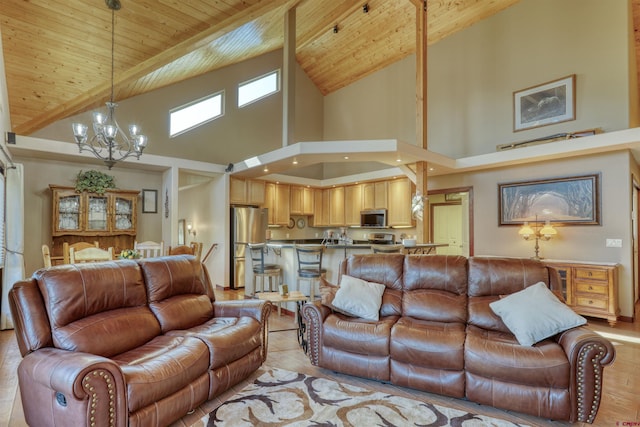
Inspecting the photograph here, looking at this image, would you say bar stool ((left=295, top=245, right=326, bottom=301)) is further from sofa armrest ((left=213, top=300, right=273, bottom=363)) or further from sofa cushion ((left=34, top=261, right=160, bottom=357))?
sofa cushion ((left=34, top=261, right=160, bottom=357))

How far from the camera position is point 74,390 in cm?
164

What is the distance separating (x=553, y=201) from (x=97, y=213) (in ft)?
24.7

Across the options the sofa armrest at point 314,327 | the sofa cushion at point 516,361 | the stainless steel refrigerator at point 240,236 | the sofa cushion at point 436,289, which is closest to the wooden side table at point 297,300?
the sofa armrest at point 314,327

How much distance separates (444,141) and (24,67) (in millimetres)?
6730

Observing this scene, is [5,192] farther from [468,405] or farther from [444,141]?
[444,141]

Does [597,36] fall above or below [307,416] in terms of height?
above

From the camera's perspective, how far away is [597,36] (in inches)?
194

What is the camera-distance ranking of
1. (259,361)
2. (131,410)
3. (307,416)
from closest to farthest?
1. (131,410)
2. (307,416)
3. (259,361)

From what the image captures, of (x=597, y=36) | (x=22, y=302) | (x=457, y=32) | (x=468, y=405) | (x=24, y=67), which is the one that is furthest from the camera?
(x=457, y=32)

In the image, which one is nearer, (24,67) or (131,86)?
(24,67)

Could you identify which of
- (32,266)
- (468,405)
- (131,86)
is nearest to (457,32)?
(131,86)

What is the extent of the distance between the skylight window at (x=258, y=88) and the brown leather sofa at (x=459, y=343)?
18.5 ft

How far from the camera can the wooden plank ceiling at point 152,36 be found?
12.4 feet

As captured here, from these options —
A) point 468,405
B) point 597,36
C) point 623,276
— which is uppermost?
point 597,36
